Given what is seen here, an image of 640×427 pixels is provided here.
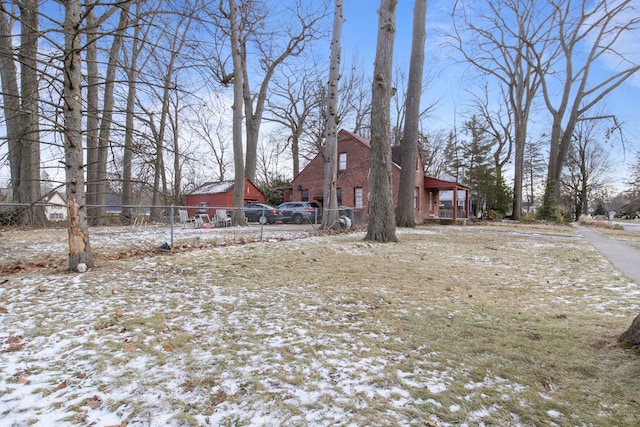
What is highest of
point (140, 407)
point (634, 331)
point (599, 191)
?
point (599, 191)

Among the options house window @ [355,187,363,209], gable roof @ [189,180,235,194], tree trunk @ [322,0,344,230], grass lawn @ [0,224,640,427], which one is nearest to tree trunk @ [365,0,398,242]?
tree trunk @ [322,0,344,230]

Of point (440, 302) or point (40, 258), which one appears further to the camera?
point (40, 258)

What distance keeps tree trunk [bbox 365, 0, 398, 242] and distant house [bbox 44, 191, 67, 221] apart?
695 centimetres

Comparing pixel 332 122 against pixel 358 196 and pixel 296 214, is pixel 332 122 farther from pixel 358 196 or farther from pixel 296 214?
pixel 358 196

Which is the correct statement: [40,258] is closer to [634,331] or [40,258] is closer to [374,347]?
[374,347]

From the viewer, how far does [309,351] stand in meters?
2.64

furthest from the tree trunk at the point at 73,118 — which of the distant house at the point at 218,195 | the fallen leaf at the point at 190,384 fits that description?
the distant house at the point at 218,195

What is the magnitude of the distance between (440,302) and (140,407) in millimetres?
3205

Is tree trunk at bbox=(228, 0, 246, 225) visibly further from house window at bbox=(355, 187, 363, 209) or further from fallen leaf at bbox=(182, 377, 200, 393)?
fallen leaf at bbox=(182, 377, 200, 393)

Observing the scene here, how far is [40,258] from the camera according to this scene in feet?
20.4

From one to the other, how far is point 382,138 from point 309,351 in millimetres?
7628

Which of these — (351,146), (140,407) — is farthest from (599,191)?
(140,407)

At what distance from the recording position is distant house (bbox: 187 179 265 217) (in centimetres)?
2783

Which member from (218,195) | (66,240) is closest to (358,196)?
(218,195)
